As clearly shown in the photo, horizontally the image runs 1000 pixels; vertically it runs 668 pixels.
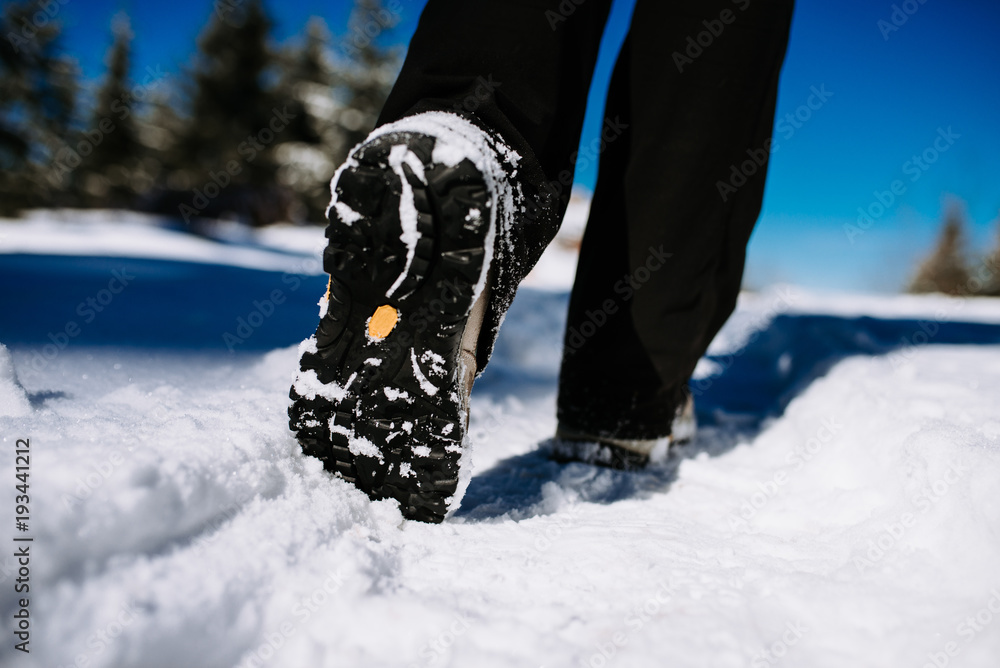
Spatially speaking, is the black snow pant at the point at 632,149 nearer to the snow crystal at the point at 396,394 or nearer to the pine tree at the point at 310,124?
the snow crystal at the point at 396,394

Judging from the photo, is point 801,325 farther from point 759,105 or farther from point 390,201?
point 390,201

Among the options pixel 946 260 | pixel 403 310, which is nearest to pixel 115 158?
pixel 403 310

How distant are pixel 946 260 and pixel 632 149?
16.2 meters

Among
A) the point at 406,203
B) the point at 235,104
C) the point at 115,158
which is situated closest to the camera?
the point at 406,203

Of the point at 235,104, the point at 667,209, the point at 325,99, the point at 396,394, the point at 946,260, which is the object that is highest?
the point at 325,99

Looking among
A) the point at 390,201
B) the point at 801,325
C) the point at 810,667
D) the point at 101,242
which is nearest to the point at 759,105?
the point at 390,201

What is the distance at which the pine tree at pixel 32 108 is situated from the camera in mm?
9852

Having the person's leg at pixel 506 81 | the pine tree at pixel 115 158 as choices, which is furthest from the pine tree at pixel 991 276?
the pine tree at pixel 115 158

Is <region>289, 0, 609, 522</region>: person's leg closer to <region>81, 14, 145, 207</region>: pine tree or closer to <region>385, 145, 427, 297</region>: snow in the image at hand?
<region>385, 145, 427, 297</region>: snow

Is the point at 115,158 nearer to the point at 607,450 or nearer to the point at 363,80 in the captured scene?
the point at 363,80

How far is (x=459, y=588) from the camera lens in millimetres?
604

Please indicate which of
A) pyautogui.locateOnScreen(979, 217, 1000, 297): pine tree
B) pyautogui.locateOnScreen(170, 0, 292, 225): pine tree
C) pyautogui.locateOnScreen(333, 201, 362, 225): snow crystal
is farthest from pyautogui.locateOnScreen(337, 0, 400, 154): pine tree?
pyautogui.locateOnScreen(333, 201, 362, 225): snow crystal

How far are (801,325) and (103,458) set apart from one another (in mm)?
2277

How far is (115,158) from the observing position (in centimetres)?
1391
